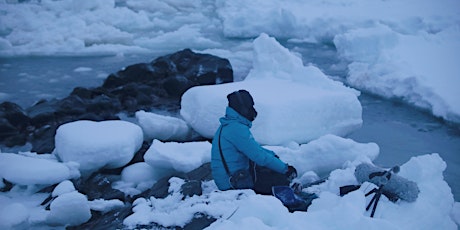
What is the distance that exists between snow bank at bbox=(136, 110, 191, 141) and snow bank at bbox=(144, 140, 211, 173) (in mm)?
932

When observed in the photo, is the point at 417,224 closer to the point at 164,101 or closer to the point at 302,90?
the point at 302,90

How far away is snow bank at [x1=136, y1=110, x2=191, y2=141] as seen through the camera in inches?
208

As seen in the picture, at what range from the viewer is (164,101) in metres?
7.37

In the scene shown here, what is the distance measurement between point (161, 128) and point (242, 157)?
7.85ft

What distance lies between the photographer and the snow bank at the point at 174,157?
4145 mm

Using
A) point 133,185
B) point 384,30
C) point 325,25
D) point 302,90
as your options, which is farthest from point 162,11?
point 133,185

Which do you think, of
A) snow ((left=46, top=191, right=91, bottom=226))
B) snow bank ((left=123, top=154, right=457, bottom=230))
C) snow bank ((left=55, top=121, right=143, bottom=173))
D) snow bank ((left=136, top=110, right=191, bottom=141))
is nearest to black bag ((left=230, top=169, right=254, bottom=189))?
snow bank ((left=123, top=154, right=457, bottom=230))

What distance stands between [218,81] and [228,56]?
2.86 metres

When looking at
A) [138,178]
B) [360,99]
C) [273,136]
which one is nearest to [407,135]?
[360,99]

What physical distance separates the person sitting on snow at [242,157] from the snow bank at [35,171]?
1660mm

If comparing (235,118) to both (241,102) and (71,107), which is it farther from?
(71,107)

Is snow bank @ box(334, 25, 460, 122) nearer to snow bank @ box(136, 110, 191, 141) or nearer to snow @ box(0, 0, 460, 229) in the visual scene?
snow @ box(0, 0, 460, 229)

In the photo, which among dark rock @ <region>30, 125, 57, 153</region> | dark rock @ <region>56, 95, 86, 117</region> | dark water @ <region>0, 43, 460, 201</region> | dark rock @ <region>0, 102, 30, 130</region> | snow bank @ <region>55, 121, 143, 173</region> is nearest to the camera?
snow bank @ <region>55, 121, 143, 173</region>

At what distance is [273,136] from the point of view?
490cm
